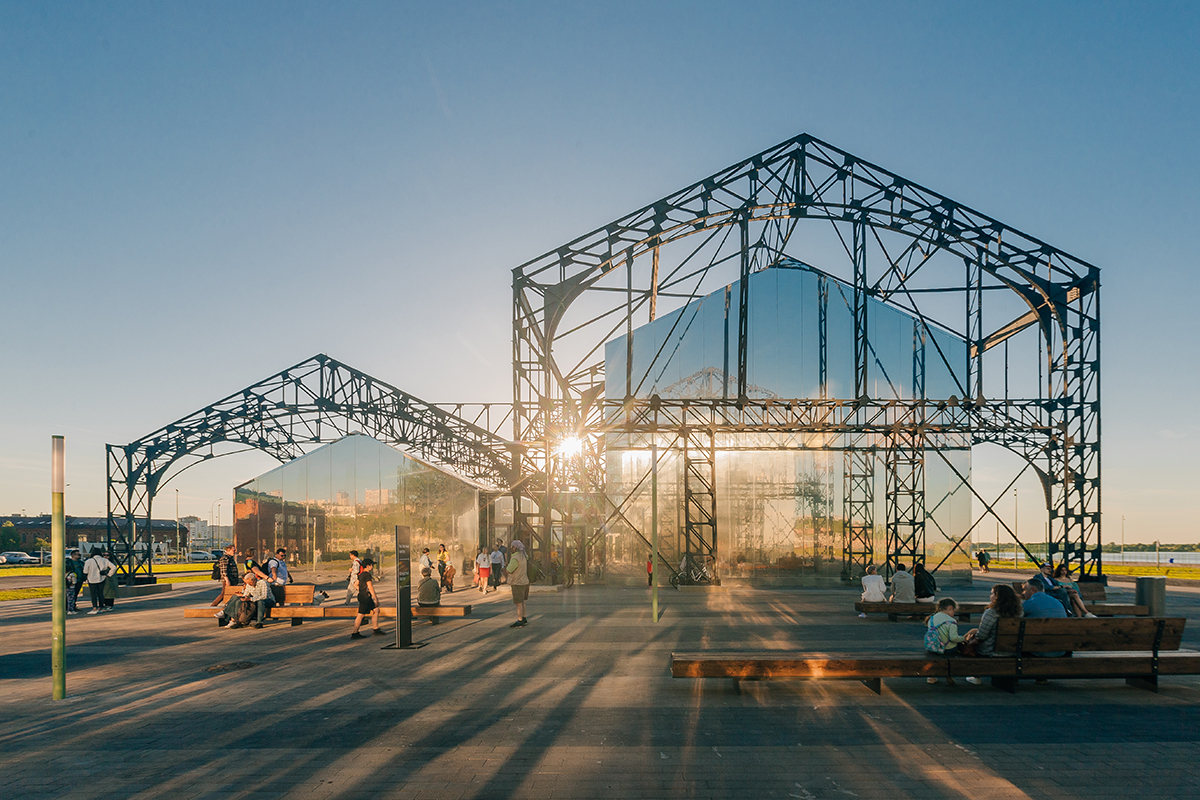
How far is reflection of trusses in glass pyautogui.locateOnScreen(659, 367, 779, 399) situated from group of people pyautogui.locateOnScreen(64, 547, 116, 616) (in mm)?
19861

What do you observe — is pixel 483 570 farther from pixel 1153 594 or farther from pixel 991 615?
pixel 1153 594

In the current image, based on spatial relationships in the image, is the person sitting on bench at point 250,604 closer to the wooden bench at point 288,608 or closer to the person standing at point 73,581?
the wooden bench at point 288,608

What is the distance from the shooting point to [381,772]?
6281mm

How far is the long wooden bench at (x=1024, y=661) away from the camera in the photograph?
8680 mm

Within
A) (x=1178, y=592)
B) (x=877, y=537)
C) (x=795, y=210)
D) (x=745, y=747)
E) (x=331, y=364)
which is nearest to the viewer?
(x=745, y=747)

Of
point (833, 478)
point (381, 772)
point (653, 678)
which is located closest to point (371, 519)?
point (833, 478)

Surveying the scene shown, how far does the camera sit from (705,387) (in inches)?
1132

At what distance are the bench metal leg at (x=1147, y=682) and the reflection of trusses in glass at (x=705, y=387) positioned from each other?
1957 centimetres

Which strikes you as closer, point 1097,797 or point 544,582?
point 1097,797

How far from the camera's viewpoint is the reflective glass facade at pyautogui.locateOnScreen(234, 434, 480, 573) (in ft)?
92.9

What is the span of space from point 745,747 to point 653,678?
315 centimetres

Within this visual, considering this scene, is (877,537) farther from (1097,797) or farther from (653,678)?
(1097,797)

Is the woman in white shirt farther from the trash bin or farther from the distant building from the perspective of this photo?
the distant building

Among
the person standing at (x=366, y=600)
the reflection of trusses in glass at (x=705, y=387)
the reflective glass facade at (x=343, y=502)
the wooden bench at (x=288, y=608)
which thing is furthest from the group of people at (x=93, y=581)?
the reflection of trusses in glass at (x=705, y=387)
